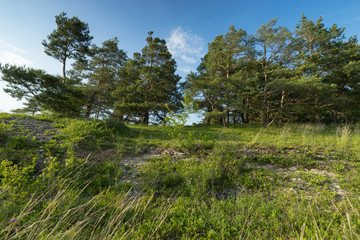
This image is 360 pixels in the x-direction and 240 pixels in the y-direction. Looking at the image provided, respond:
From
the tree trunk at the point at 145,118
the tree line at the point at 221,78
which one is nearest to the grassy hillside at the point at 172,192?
the tree line at the point at 221,78

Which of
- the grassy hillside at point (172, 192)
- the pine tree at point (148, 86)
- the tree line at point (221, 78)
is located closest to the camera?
the grassy hillside at point (172, 192)

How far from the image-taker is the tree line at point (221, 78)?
10742 millimetres

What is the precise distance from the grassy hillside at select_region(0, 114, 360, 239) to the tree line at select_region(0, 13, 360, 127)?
7524 millimetres

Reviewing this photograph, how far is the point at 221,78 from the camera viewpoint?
12.8 metres

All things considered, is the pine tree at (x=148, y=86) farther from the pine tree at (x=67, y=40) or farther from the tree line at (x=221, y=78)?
the pine tree at (x=67, y=40)

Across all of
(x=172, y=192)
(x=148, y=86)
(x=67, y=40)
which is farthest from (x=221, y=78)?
(x=67, y=40)

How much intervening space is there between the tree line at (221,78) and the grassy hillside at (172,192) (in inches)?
296

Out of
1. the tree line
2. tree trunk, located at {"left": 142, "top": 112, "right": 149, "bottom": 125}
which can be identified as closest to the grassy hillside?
the tree line

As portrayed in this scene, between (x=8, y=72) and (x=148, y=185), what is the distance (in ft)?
A: 43.1

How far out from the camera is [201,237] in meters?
1.80

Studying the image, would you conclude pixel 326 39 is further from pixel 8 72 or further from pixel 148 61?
pixel 8 72

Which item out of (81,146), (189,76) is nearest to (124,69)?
(189,76)

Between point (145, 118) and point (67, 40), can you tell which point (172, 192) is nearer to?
point (145, 118)

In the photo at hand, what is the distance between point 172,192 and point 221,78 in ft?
40.2
